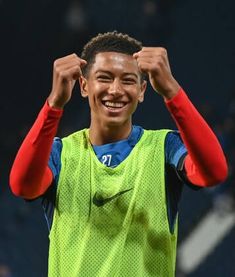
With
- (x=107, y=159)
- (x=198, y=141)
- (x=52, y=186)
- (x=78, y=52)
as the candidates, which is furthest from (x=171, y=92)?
(x=78, y=52)

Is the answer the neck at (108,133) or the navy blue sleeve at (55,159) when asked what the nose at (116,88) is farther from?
the navy blue sleeve at (55,159)

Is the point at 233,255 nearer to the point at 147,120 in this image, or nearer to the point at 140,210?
the point at 147,120

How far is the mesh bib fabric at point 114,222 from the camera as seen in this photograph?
237 centimetres

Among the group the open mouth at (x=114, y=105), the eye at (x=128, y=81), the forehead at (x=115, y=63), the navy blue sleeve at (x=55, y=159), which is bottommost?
the navy blue sleeve at (x=55, y=159)

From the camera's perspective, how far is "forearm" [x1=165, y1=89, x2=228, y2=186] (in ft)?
7.23

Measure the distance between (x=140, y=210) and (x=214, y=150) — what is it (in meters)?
0.32

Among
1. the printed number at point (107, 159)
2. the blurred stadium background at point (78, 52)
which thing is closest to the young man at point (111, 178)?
the printed number at point (107, 159)

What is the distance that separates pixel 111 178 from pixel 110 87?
283mm

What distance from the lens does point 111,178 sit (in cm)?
244

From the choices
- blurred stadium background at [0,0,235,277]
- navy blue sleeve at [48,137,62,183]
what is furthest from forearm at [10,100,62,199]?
blurred stadium background at [0,0,235,277]

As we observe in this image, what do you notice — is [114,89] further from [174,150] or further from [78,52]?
[78,52]

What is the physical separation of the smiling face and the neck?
1cm

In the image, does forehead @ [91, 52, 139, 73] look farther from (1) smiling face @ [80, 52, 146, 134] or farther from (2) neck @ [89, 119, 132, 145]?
(2) neck @ [89, 119, 132, 145]

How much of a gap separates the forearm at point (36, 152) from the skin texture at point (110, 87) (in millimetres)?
41
